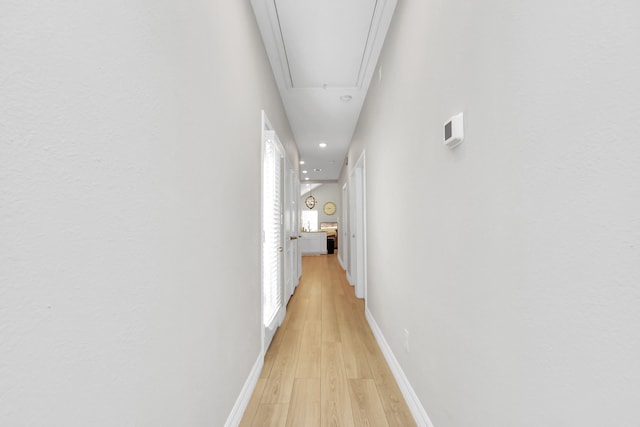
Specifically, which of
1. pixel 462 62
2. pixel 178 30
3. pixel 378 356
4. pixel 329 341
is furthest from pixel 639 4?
pixel 329 341

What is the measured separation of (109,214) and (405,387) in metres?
1.92

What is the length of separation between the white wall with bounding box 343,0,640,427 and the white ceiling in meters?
0.80

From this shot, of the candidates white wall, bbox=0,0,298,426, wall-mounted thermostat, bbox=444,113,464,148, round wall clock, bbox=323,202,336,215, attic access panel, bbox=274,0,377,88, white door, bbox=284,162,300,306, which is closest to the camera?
white wall, bbox=0,0,298,426

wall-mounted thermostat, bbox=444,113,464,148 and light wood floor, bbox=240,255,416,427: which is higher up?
wall-mounted thermostat, bbox=444,113,464,148

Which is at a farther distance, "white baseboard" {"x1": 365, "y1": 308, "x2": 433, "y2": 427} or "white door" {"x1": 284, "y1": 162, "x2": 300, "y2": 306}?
"white door" {"x1": 284, "y1": 162, "x2": 300, "y2": 306}

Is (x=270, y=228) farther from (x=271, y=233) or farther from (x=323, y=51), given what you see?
(x=323, y=51)

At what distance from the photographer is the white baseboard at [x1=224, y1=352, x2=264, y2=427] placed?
62.0 inches

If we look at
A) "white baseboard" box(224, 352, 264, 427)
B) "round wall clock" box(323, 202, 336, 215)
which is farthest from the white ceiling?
"round wall clock" box(323, 202, 336, 215)

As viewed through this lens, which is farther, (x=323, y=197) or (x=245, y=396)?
(x=323, y=197)

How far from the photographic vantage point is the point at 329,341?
2828 mm

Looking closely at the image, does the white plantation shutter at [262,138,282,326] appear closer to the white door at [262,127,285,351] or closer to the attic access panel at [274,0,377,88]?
the white door at [262,127,285,351]

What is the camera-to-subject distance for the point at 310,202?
43.8ft

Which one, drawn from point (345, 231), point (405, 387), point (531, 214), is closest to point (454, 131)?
point (531, 214)

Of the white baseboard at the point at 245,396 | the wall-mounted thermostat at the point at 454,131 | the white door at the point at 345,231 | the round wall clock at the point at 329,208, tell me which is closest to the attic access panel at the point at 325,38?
the wall-mounted thermostat at the point at 454,131
